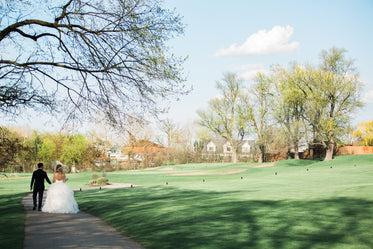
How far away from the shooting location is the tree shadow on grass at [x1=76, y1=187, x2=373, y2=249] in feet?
26.0

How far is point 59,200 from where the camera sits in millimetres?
14391

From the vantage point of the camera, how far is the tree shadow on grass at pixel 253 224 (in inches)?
312

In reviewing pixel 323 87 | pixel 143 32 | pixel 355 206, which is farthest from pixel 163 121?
pixel 323 87

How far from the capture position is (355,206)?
34.0ft

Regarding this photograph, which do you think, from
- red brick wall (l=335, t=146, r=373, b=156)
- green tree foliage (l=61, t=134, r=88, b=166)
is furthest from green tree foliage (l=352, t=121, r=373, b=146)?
green tree foliage (l=61, t=134, r=88, b=166)

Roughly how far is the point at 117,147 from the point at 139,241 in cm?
5840

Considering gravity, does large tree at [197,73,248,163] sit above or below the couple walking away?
above

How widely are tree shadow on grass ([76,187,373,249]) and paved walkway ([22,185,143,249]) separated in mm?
517

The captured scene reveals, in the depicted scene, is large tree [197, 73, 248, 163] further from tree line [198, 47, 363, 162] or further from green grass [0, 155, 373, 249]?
green grass [0, 155, 373, 249]

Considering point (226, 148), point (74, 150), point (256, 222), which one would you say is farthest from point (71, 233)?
point (226, 148)

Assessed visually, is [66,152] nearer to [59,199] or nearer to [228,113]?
[228,113]

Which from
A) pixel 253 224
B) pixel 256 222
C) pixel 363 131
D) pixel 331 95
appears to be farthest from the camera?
pixel 363 131

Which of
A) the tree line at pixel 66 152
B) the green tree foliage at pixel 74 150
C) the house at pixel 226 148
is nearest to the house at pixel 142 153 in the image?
the tree line at pixel 66 152

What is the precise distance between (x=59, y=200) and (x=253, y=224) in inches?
338
